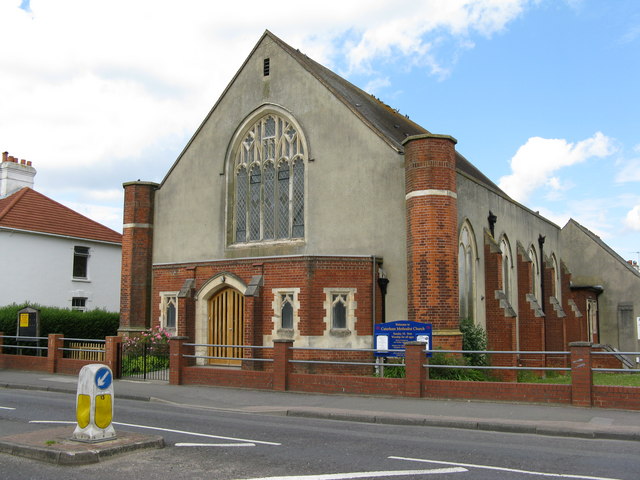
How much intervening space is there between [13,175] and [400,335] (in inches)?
970

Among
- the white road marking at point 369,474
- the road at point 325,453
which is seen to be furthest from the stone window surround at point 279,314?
the white road marking at point 369,474

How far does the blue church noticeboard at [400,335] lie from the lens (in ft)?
53.7

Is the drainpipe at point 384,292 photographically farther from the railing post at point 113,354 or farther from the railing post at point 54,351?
the railing post at point 54,351

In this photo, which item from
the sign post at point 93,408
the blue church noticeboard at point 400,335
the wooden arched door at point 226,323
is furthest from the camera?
the wooden arched door at point 226,323

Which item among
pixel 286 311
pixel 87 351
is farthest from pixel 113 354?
pixel 286 311

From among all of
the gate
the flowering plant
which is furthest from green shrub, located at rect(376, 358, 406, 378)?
the flowering plant

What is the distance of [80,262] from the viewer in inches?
1280

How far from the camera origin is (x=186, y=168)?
79.6ft

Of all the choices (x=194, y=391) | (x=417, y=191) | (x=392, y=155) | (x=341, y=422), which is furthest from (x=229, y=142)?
(x=341, y=422)

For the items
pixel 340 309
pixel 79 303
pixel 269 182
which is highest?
pixel 269 182

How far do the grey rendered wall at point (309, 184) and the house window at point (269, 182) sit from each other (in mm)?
440

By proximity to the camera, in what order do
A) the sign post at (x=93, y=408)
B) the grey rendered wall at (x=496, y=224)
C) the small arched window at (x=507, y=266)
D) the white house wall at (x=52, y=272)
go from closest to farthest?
1. the sign post at (x=93, y=408)
2. the grey rendered wall at (x=496, y=224)
3. the small arched window at (x=507, y=266)
4. the white house wall at (x=52, y=272)

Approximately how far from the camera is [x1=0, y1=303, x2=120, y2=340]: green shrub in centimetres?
2414

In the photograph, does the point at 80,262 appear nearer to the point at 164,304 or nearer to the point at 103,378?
the point at 164,304
